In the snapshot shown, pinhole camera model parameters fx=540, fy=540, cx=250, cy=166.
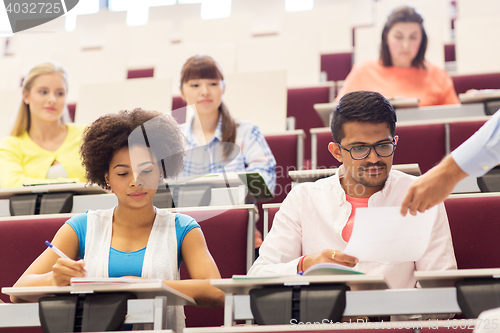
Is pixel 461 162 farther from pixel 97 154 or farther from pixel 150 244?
pixel 97 154

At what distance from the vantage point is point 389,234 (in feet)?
2.26

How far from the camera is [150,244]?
0.92m

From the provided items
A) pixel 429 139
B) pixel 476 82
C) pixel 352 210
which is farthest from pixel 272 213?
pixel 476 82

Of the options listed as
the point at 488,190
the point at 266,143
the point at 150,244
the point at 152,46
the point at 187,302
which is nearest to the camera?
the point at 187,302

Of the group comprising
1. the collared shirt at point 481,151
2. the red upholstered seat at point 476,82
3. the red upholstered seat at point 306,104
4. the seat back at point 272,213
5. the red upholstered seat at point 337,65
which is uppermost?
the red upholstered seat at point 337,65

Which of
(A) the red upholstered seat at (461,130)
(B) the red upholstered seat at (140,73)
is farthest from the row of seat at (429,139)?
(B) the red upholstered seat at (140,73)

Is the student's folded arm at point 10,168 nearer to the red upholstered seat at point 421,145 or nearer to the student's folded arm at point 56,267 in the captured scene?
the student's folded arm at point 56,267

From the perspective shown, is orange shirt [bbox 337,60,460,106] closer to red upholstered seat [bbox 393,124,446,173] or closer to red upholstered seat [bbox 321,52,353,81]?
red upholstered seat [bbox 393,124,446,173]

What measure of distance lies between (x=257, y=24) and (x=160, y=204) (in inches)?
80.7

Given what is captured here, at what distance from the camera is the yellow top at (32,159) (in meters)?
1.48

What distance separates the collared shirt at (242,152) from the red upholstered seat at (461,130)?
47 centimetres

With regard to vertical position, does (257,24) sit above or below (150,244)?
above

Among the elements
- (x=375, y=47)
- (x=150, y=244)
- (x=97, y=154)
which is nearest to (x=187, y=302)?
(x=150, y=244)

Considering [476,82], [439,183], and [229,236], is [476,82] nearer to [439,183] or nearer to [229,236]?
[229,236]
